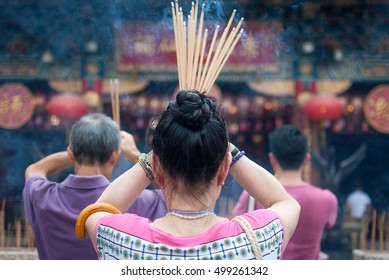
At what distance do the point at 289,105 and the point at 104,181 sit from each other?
175 inches

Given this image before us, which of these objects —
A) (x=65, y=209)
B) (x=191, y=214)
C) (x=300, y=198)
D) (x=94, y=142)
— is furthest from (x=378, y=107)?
(x=191, y=214)

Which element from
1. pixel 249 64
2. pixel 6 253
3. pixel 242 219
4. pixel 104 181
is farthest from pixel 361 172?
pixel 242 219

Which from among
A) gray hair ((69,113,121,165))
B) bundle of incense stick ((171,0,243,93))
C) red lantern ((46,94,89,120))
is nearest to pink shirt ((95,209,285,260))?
bundle of incense stick ((171,0,243,93))

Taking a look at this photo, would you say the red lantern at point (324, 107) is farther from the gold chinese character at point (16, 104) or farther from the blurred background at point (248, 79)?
the gold chinese character at point (16, 104)

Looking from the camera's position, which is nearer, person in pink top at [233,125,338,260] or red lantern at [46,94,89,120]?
person in pink top at [233,125,338,260]

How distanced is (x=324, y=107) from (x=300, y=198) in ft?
11.9

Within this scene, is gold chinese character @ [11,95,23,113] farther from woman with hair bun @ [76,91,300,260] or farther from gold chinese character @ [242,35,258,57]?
woman with hair bun @ [76,91,300,260]

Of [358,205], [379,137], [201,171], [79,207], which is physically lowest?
[358,205]

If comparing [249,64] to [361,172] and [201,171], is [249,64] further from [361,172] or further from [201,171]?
[201,171]

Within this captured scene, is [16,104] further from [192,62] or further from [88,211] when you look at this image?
[88,211]

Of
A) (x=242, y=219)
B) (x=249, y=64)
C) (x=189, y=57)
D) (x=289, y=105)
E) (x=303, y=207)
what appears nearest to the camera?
(x=242, y=219)

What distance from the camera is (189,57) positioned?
4.12 ft

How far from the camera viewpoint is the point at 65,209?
1491 millimetres

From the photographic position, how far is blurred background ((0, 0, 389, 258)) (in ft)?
17.0
